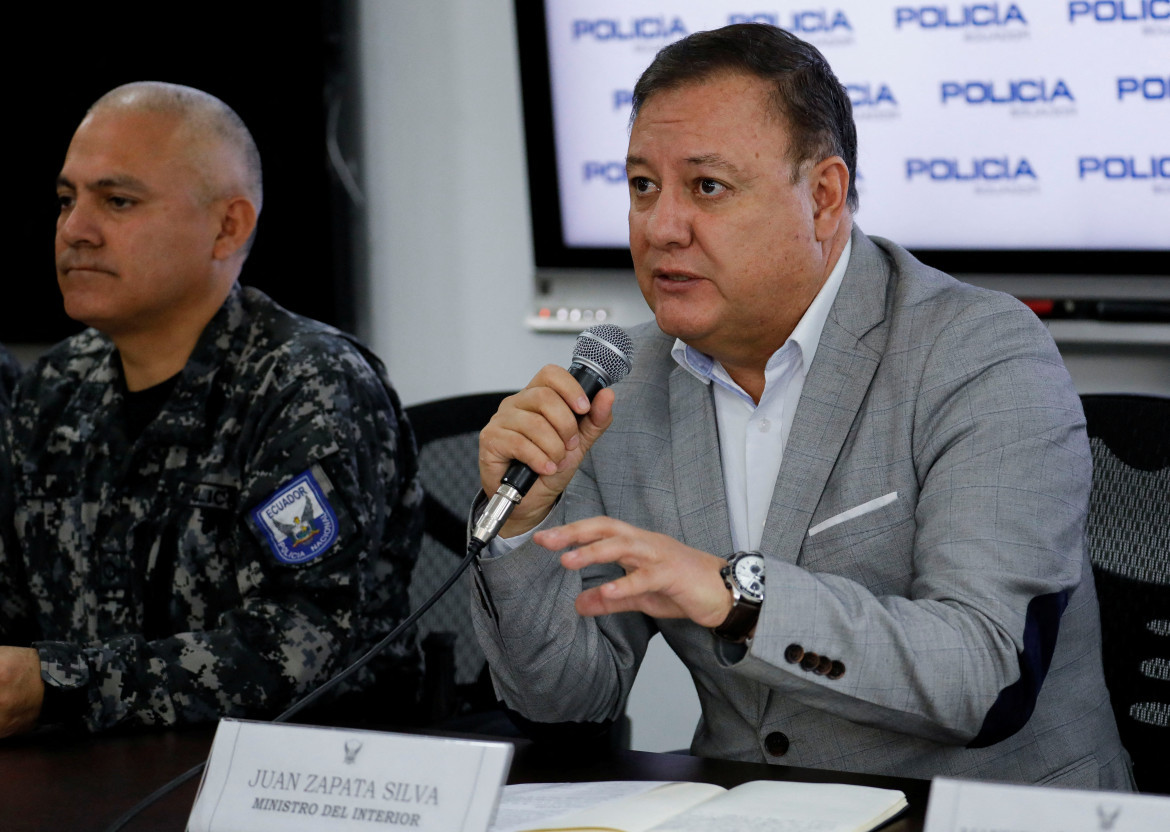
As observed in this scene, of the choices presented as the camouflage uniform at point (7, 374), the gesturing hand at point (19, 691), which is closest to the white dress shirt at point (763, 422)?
the gesturing hand at point (19, 691)

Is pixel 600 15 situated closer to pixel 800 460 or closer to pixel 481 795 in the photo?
pixel 800 460

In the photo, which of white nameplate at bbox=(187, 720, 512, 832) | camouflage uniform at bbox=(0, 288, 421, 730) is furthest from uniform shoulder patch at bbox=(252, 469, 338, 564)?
white nameplate at bbox=(187, 720, 512, 832)

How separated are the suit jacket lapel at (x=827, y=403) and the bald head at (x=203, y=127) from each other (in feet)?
3.36

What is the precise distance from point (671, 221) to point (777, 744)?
1.91ft

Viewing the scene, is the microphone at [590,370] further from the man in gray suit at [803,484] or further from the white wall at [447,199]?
the white wall at [447,199]

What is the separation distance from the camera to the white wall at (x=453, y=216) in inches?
113

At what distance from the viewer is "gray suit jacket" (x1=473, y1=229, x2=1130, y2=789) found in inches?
47.2

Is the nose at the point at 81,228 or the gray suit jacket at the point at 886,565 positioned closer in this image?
the gray suit jacket at the point at 886,565

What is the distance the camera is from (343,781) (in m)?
0.95

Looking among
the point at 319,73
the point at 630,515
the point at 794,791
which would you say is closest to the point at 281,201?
the point at 319,73

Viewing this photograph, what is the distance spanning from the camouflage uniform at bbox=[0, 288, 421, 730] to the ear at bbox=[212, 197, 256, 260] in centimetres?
7

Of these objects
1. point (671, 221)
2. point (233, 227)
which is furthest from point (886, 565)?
point (233, 227)

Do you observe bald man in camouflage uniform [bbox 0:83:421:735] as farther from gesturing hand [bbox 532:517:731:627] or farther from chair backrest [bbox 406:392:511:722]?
gesturing hand [bbox 532:517:731:627]

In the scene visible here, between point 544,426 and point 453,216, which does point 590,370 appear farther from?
point 453,216
